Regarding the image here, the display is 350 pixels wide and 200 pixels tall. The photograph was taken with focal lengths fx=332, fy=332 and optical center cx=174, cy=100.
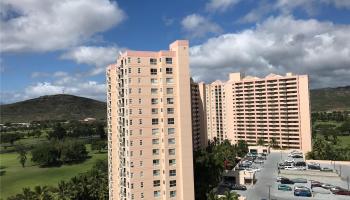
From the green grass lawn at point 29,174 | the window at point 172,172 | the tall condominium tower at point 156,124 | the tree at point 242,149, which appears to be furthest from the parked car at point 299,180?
the green grass lawn at point 29,174

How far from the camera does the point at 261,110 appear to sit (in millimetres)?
136250

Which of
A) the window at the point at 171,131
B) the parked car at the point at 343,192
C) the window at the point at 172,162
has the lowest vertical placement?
the parked car at the point at 343,192

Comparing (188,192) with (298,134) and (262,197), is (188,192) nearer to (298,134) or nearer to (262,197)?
(262,197)

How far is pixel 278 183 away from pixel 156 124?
146ft

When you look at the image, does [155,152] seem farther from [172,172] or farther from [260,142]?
[260,142]

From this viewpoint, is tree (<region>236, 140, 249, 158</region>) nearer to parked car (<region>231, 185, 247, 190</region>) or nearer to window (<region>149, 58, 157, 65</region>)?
parked car (<region>231, 185, 247, 190</region>)

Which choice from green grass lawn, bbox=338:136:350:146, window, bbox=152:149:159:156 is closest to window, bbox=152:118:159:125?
window, bbox=152:149:159:156

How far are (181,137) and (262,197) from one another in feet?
96.0

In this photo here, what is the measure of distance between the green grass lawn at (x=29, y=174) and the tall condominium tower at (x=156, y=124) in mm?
54742

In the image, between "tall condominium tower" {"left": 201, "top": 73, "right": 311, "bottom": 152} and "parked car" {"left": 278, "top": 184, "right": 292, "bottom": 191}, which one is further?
"tall condominium tower" {"left": 201, "top": 73, "right": 311, "bottom": 152}

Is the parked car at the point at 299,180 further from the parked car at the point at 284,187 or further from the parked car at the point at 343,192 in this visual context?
the parked car at the point at 343,192

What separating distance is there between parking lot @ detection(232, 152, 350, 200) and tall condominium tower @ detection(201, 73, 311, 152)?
909 inches

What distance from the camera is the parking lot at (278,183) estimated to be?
7219cm

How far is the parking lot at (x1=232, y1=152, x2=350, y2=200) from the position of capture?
2842 inches
